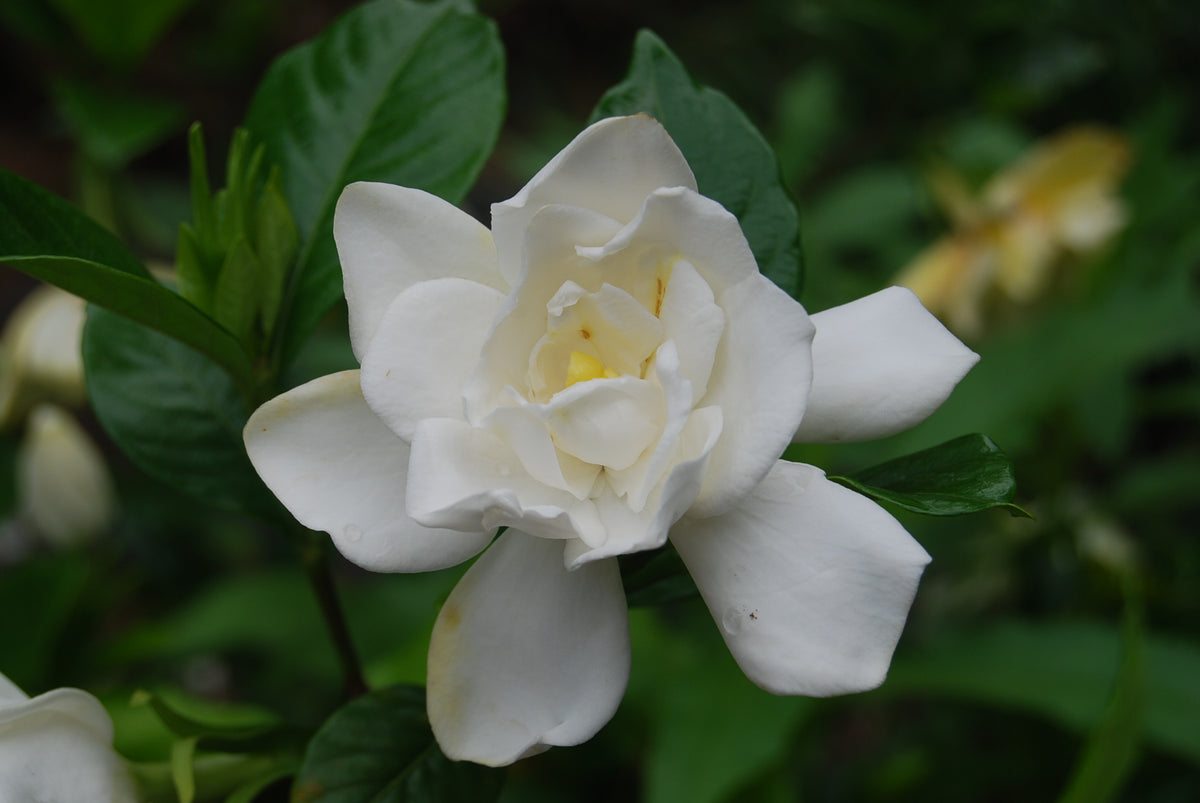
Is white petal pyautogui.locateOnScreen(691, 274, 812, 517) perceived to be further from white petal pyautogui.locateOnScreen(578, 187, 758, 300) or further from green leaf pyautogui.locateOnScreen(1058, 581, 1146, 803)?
green leaf pyautogui.locateOnScreen(1058, 581, 1146, 803)

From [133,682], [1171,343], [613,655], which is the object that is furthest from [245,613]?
[1171,343]

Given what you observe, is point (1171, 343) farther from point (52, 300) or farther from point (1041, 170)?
point (52, 300)

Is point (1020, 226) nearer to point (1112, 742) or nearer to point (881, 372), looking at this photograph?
point (1112, 742)

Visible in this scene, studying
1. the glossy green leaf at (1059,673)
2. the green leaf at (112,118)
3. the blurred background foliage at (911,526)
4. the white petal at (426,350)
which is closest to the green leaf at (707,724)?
the blurred background foliage at (911,526)

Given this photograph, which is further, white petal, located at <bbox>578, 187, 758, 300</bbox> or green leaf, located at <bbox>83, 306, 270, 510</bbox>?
green leaf, located at <bbox>83, 306, 270, 510</bbox>

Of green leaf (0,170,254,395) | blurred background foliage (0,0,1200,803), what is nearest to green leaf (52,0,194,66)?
blurred background foliage (0,0,1200,803)

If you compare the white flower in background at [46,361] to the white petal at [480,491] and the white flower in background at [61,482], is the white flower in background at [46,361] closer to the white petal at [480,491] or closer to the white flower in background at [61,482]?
the white flower in background at [61,482]
